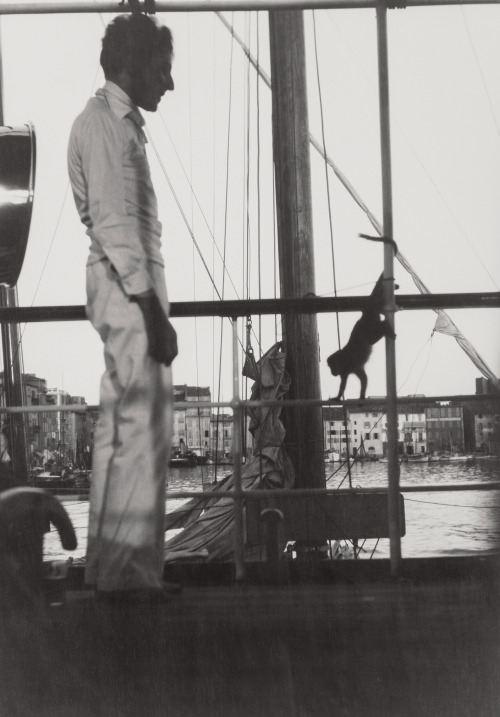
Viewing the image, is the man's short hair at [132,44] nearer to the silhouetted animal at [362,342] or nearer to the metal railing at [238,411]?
the metal railing at [238,411]

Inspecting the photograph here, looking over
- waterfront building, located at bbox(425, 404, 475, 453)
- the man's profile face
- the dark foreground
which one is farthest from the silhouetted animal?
the man's profile face

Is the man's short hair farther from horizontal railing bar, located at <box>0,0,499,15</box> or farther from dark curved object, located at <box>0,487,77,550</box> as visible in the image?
dark curved object, located at <box>0,487,77,550</box>

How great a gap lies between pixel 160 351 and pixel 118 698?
54 centimetres

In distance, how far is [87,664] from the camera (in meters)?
0.97

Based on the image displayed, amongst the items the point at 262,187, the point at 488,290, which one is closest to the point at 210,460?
the point at 488,290

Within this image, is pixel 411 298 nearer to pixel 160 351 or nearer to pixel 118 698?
pixel 160 351

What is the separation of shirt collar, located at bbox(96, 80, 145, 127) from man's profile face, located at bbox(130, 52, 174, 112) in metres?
0.02

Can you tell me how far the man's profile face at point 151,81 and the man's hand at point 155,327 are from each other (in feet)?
1.22

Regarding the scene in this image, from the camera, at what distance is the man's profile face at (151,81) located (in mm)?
1323

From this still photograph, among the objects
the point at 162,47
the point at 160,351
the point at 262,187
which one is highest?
the point at 262,187

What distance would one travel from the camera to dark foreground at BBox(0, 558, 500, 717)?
86 cm

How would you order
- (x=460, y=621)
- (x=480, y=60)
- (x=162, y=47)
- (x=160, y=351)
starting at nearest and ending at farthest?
1. (x=460, y=621)
2. (x=160, y=351)
3. (x=162, y=47)
4. (x=480, y=60)

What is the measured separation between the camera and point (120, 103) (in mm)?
1308

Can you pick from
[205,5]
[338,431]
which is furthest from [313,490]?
[205,5]
